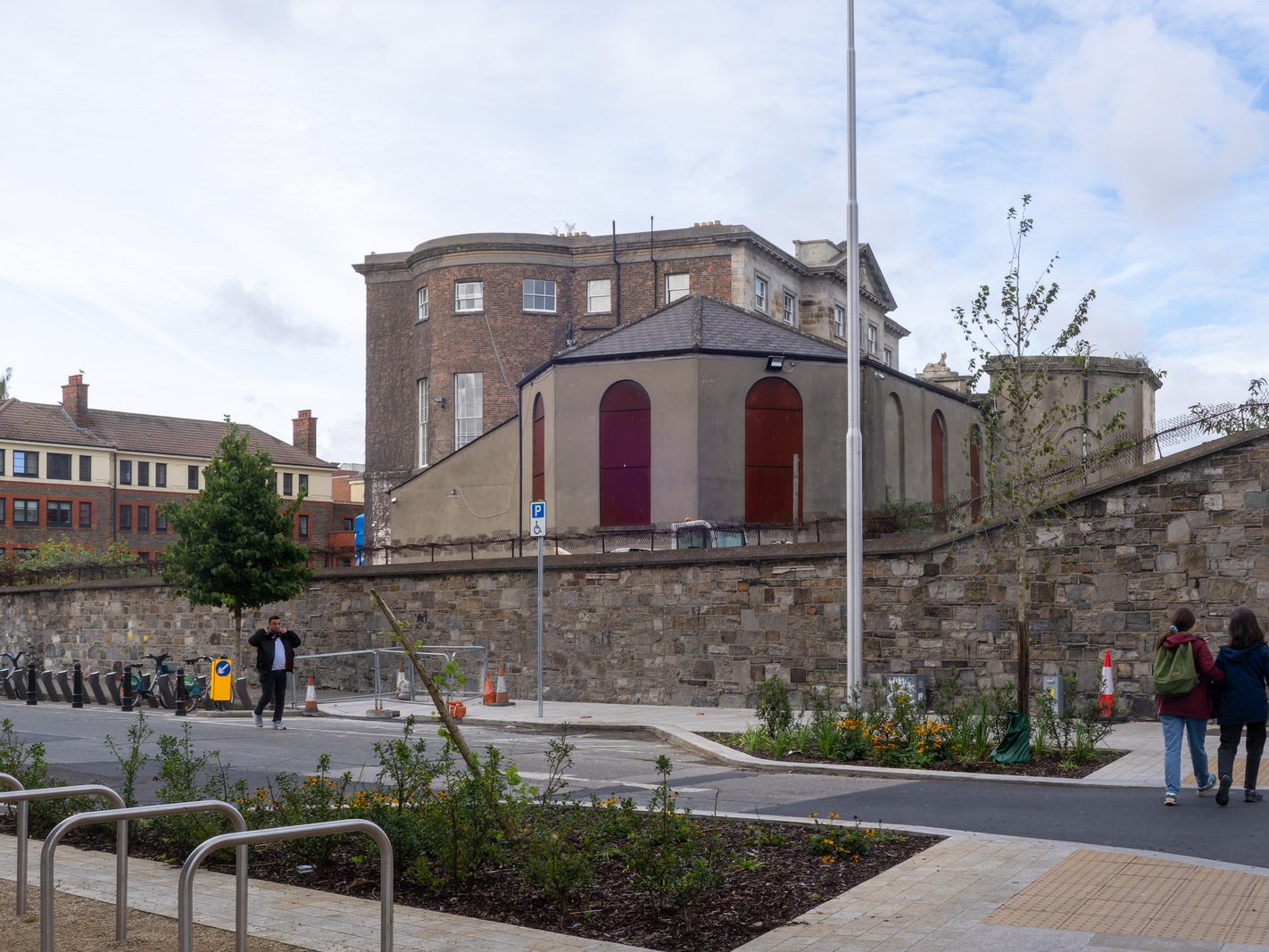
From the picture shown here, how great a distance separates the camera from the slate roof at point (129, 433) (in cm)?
7206

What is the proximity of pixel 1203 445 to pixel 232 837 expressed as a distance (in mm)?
16337

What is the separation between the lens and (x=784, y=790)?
12.4m

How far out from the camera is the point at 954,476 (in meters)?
37.4

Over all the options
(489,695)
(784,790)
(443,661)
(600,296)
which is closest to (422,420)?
(600,296)

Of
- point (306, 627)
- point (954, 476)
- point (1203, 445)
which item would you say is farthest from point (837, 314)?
point (1203, 445)

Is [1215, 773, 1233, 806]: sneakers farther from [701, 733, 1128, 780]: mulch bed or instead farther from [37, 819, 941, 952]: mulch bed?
[37, 819, 941, 952]: mulch bed

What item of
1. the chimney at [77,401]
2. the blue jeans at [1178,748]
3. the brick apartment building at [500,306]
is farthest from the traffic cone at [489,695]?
the chimney at [77,401]

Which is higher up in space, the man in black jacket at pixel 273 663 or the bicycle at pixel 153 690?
the man in black jacket at pixel 273 663

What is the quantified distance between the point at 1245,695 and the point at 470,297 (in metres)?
38.7

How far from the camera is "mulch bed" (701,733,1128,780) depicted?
42.7ft

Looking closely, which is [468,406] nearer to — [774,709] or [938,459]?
[938,459]

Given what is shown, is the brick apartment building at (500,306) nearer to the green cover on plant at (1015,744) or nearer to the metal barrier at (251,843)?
the green cover on plant at (1015,744)

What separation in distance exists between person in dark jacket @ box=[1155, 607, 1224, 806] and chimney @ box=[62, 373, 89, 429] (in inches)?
2901

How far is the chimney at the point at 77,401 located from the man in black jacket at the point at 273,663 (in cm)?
6023
